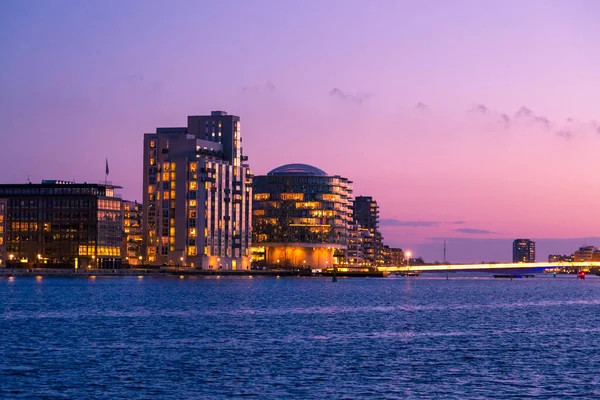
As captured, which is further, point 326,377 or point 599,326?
point 599,326

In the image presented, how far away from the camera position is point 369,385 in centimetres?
5931

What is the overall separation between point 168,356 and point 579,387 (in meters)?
27.7

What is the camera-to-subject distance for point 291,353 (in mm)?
74312

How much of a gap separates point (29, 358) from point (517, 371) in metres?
31.7

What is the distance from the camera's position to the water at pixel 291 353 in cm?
5766

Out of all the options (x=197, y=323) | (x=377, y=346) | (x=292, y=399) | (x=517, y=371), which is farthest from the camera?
(x=197, y=323)

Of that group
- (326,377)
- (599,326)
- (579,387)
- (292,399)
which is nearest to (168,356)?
(326,377)

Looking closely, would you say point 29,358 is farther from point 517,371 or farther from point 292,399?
point 517,371

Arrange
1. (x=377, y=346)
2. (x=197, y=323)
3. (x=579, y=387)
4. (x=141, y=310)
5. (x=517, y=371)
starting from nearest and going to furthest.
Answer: (x=579, y=387) < (x=517, y=371) < (x=377, y=346) < (x=197, y=323) < (x=141, y=310)

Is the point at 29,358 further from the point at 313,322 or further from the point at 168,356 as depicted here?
the point at 313,322

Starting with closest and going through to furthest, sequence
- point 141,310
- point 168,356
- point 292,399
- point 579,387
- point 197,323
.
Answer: point 292,399 < point 579,387 < point 168,356 < point 197,323 < point 141,310

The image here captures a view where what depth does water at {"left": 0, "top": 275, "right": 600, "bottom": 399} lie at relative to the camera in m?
57.7

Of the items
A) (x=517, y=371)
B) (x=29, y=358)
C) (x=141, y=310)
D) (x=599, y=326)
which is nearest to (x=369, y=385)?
(x=517, y=371)

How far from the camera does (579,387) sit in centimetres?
5878
